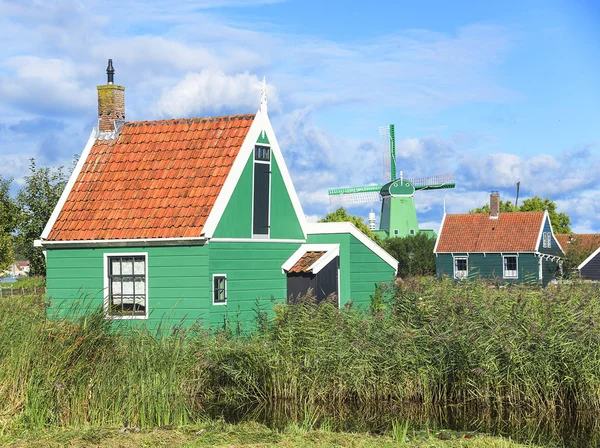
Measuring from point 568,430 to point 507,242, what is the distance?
38.8 metres

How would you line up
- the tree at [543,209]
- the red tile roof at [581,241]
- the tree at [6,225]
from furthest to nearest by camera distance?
the tree at [543,209]
the red tile roof at [581,241]
the tree at [6,225]

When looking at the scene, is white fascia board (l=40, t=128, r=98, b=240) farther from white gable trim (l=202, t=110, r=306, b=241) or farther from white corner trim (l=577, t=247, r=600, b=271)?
white corner trim (l=577, t=247, r=600, b=271)

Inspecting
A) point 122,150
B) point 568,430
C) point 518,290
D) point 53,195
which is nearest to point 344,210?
point 53,195

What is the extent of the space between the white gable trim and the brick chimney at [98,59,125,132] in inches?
158

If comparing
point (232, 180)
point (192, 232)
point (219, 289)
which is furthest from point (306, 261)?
point (192, 232)

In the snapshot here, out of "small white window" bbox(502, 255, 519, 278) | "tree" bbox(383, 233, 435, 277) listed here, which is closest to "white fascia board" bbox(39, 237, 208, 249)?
"small white window" bbox(502, 255, 519, 278)

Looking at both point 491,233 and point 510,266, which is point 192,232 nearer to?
point 510,266

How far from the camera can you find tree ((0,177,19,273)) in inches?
1405

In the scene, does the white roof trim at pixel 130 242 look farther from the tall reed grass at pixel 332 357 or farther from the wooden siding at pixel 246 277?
the tall reed grass at pixel 332 357

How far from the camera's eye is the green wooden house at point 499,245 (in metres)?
49.9

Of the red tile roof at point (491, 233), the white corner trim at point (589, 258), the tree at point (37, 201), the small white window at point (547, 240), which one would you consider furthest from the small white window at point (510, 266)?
the tree at point (37, 201)

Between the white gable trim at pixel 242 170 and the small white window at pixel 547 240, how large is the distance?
33.2m

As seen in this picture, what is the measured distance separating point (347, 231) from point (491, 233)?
107 feet

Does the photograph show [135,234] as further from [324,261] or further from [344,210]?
[344,210]
